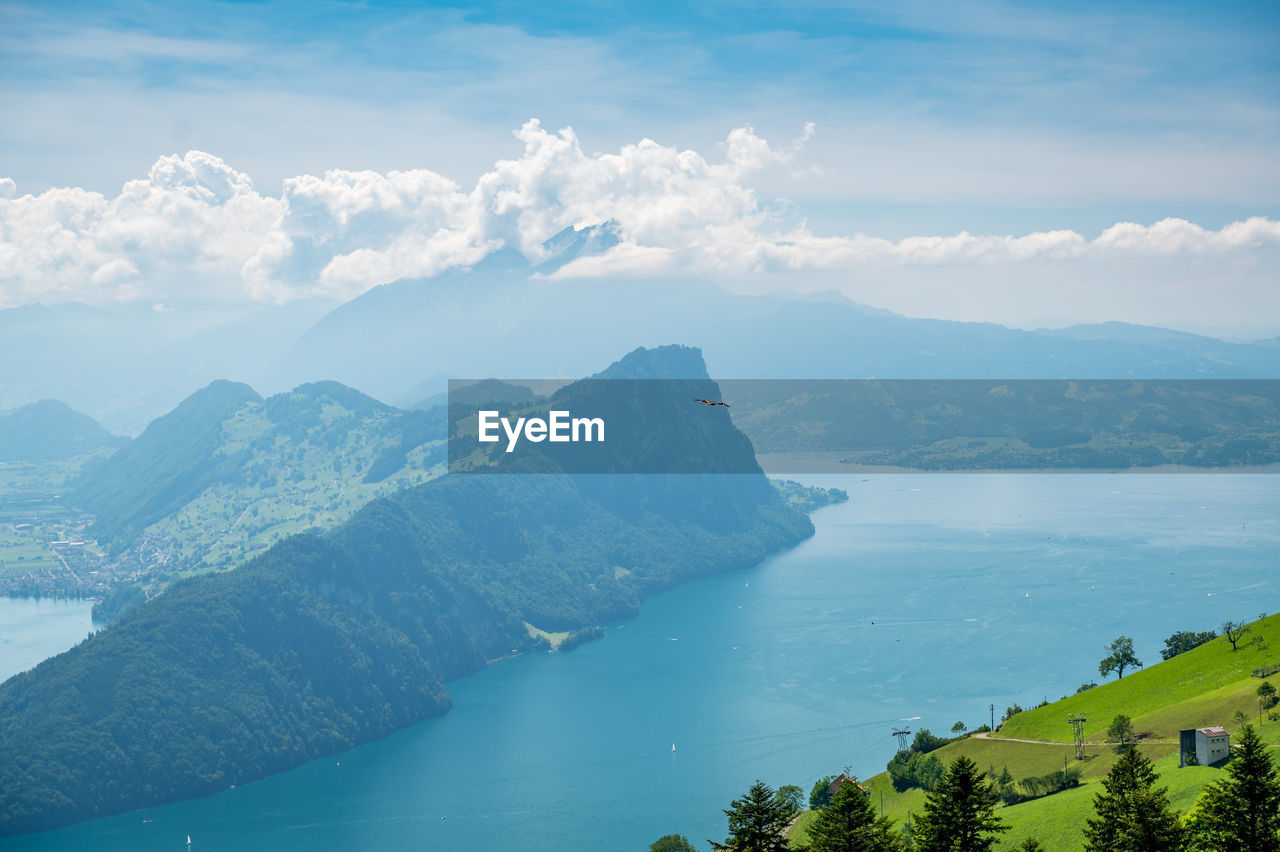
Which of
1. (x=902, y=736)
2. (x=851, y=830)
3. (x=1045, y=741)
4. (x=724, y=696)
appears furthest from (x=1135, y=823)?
(x=724, y=696)

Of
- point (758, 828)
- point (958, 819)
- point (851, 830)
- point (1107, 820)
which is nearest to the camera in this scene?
point (758, 828)

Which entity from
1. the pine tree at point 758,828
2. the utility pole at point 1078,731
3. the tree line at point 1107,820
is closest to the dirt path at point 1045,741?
the utility pole at point 1078,731

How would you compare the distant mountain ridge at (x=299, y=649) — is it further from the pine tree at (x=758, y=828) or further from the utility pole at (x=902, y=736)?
the pine tree at (x=758, y=828)

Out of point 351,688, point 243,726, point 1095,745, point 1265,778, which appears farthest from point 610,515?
point 1265,778

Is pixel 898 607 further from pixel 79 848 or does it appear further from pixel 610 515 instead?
pixel 79 848

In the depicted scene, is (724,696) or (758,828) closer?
(758,828)

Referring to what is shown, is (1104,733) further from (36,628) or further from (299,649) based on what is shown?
(36,628)
